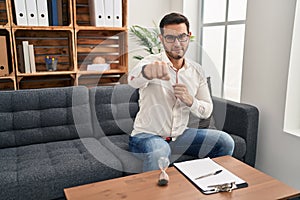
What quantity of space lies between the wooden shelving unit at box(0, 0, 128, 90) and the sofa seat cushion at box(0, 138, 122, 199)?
93cm

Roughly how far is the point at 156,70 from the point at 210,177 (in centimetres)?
55

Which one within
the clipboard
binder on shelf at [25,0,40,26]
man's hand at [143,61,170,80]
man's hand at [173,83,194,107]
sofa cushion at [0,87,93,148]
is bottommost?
the clipboard

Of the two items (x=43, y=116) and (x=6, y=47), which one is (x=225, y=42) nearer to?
(x=43, y=116)

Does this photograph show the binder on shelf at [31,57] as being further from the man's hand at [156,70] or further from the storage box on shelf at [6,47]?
the man's hand at [156,70]

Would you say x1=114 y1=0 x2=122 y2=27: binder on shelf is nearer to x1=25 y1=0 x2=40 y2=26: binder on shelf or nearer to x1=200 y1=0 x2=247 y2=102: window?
x1=25 y1=0 x2=40 y2=26: binder on shelf

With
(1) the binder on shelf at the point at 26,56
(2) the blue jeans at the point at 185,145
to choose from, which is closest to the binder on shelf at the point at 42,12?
(1) the binder on shelf at the point at 26,56

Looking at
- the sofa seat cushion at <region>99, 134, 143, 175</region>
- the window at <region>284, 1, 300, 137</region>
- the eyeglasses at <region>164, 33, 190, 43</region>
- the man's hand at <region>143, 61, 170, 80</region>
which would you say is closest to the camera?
the man's hand at <region>143, 61, 170, 80</region>

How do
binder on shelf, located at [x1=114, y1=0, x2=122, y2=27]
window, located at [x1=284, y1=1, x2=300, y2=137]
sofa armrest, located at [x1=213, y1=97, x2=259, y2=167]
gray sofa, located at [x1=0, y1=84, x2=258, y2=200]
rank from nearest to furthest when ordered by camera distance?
gray sofa, located at [x1=0, y1=84, x2=258, y2=200] → window, located at [x1=284, y1=1, x2=300, y2=137] → sofa armrest, located at [x1=213, y1=97, x2=259, y2=167] → binder on shelf, located at [x1=114, y1=0, x2=122, y2=27]

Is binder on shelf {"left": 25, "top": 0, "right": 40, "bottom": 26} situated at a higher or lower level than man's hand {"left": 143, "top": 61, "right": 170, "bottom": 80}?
higher

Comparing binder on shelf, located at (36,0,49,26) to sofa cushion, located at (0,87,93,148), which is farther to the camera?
binder on shelf, located at (36,0,49,26)

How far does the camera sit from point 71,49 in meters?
2.59

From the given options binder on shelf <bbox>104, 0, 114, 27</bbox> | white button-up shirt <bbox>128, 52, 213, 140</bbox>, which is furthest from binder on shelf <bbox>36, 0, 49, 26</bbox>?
white button-up shirt <bbox>128, 52, 213, 140</bbox>

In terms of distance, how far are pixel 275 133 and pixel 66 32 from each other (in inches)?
82.8

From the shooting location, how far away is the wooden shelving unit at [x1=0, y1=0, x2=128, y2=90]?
8.10 ft
